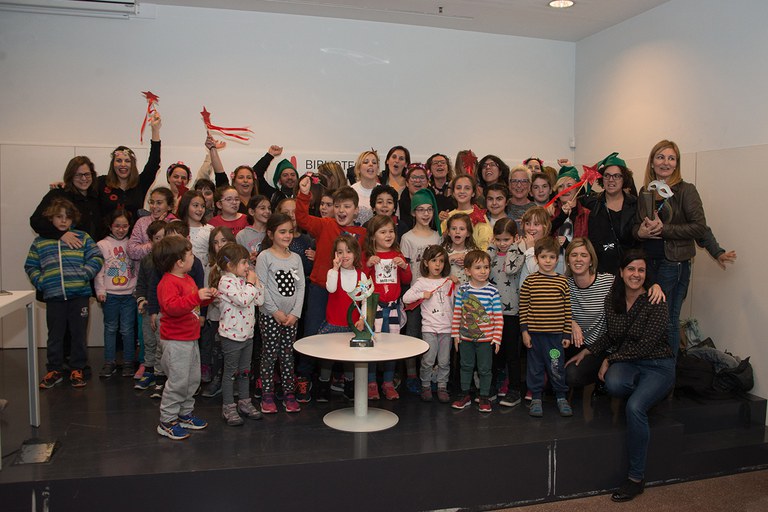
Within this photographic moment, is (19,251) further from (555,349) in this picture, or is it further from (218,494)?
(555,349)

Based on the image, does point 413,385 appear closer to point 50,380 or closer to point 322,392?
point 322,392

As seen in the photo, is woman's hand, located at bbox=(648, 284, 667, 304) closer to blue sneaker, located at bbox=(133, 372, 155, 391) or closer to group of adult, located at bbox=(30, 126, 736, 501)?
group of adult, located at bbox=(30, 126, 736, 501)

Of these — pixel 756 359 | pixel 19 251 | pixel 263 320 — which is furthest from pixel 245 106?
pixel 756 359

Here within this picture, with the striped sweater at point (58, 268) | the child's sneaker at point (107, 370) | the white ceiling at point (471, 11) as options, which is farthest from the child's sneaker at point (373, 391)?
the white ceiling at point (471, 11)

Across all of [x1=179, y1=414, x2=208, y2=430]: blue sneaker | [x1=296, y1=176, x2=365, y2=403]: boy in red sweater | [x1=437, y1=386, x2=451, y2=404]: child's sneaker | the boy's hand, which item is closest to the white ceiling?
the boy's hand

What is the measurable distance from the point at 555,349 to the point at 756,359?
5.89ft

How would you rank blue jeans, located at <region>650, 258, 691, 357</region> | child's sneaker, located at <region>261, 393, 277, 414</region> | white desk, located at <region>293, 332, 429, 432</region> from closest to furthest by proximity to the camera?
white desk, located at <region>293, 332, 429, 432</region> < child's sneaker, located at <region>261, 393, 277, 414</region> < blue jeans, located at <region>650, 258, 691, 357</region>

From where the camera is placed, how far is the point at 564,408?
394 cm

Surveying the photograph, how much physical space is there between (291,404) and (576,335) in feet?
6.28

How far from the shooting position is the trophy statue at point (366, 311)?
3.60m

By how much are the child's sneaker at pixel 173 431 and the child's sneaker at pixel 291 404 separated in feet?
2.26

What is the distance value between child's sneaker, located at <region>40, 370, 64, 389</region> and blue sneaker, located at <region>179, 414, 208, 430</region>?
53.8 inches

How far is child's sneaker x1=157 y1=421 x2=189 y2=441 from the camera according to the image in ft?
11.1

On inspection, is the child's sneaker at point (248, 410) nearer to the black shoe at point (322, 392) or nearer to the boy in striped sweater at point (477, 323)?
the black shoe at point (322, 392)
